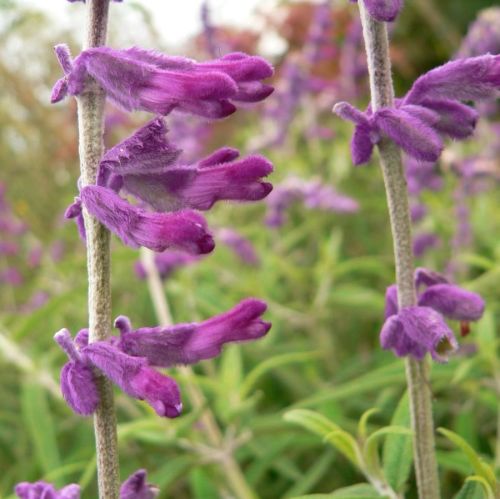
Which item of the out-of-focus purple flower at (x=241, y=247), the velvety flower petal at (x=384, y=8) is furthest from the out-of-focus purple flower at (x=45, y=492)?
the out-of-focus purple flower at (x=241, y=247)

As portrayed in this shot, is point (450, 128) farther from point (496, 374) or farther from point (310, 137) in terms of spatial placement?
point (310, 137)

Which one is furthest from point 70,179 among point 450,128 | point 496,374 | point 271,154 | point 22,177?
point 450,128

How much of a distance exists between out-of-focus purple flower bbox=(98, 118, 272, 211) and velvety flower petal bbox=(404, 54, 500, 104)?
355 millimetres

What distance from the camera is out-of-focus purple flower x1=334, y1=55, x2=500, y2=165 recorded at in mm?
1205

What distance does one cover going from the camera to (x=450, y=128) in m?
1.35

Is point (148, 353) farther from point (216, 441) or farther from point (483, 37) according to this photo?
point (483, 37)

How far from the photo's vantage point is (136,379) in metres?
1.05

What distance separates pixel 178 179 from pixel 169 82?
0.14 metres

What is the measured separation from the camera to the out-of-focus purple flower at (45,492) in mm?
1170

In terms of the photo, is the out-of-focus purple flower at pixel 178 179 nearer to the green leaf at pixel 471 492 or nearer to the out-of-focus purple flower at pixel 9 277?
the green leaf at pixel 471 492

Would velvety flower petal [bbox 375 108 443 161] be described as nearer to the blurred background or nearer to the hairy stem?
the blurred background

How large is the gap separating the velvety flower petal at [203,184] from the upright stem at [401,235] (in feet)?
0.72

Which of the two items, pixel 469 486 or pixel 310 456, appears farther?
Answer: pixel 310 456

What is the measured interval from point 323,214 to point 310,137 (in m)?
1.03
